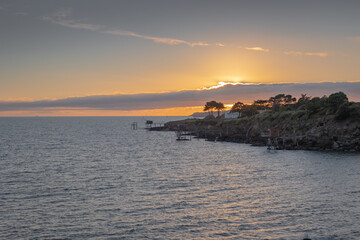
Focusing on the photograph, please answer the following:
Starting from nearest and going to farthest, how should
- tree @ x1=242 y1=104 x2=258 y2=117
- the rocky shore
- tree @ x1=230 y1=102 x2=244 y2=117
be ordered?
the rocky shore, tree @ x1=242 y1=104 x2=258 y2=117, tree @ x1=230 y1=102 x2=244 y2=117

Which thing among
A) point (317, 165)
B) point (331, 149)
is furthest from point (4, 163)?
point (331, 149)

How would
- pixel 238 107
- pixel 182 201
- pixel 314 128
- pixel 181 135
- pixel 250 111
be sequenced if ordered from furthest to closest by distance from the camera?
pixel 238 107, pixel 250 111, pixel 181 135, pixel 314 128, pixel 182 201

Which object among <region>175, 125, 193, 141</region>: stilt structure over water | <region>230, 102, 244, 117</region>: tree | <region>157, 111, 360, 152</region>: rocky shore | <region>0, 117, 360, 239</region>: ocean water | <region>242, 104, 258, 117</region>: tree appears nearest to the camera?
<region>0, 117, 360, 239</region>: ocean water

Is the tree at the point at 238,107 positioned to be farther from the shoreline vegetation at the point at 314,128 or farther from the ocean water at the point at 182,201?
the ocean water at the point at 182,201

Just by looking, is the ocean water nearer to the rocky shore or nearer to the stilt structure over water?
the rocky shore

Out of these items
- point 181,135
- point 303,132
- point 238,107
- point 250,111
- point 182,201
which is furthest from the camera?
point 238,107

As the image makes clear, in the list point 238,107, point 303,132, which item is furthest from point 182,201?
point 238,107

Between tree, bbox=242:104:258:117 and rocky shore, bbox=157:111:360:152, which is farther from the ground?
tree, bbox=242:104:258:117

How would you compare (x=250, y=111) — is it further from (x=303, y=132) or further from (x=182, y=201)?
(x=182, y=201)

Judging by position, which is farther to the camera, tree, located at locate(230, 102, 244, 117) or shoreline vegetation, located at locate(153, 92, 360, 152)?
tree, located at locate(230, 102, 244, 117)

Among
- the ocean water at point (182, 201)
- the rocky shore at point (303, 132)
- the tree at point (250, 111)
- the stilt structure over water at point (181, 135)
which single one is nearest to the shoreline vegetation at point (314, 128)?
the rocky shore at point (303, 132)

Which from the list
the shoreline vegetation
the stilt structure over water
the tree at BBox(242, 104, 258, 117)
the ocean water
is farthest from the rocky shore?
the tree at BBox(242, 104, 258, 117)

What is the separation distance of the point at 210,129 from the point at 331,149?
64364 mm

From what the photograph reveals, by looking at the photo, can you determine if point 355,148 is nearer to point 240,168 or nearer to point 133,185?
point 240,168
